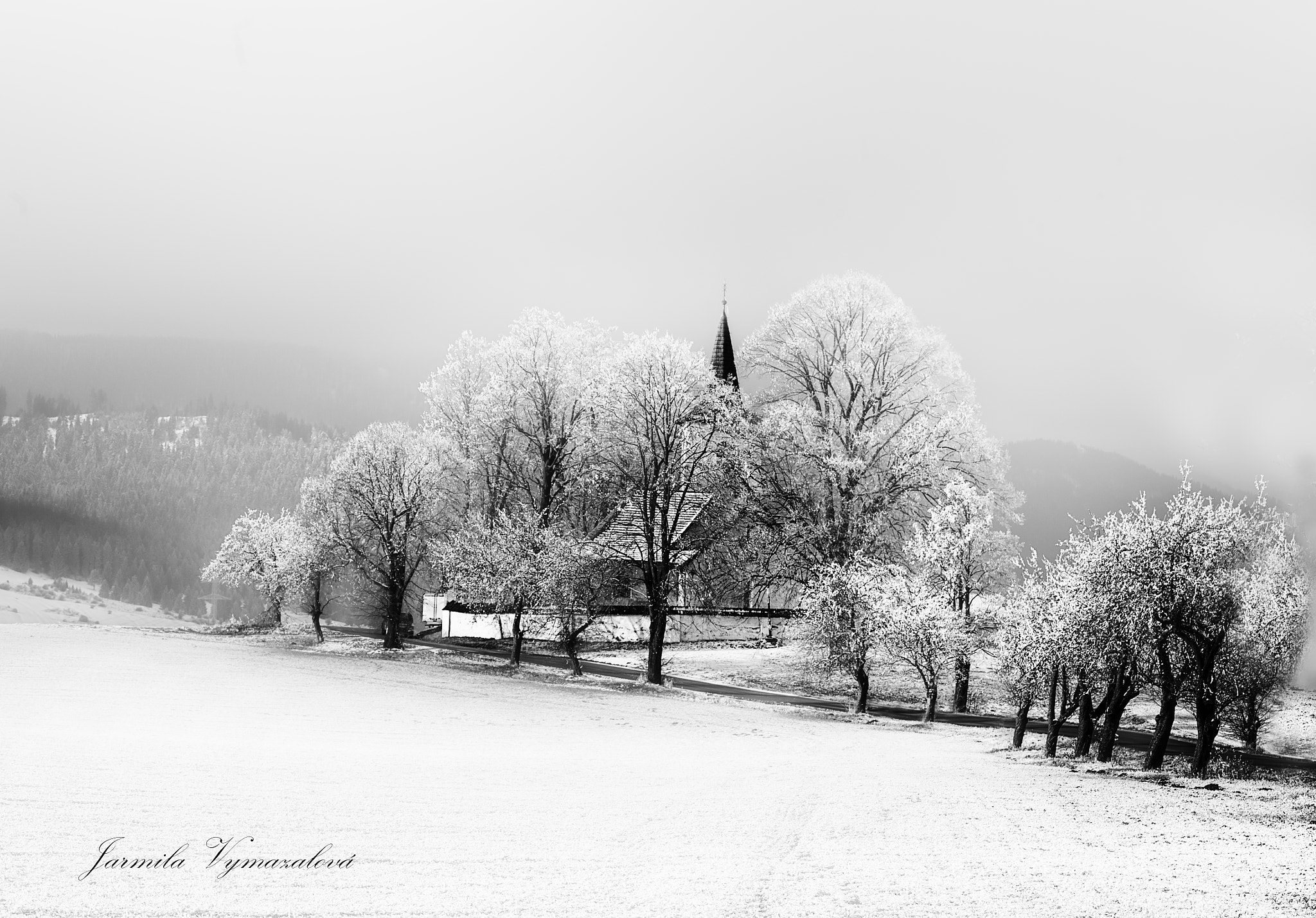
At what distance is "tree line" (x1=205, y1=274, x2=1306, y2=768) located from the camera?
3544cm

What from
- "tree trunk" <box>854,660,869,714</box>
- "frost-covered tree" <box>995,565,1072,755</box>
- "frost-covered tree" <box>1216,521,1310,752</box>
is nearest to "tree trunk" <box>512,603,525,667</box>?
"tree trunk" <box>854,660,869,714</box>

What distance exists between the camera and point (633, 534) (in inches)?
1757

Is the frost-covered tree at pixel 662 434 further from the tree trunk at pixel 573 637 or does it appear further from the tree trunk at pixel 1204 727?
the tree trunk at pixel 1204 727

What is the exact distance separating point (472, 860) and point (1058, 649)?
1796 centimetres

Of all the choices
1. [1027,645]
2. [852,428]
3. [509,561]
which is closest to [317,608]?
[509,561]

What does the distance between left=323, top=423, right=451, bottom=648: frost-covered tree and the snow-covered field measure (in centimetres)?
2286

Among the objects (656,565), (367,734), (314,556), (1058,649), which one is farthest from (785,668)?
(314,556)

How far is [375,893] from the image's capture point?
432 inches

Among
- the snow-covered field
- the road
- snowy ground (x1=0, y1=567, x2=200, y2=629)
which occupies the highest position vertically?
the snow-covered field

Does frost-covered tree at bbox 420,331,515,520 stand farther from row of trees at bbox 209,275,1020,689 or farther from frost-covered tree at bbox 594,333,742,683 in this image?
frost-covered tree at bbox 594,333,742,683

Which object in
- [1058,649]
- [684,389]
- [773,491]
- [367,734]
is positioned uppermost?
[684,389]

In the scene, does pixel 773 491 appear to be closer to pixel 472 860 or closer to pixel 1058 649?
pixel 1058 649

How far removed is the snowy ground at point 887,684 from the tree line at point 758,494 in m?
1.38

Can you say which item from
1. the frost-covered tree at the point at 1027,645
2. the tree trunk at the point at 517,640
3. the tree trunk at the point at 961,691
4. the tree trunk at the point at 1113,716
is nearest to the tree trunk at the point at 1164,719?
the tree trunk at the point at 1113,716
